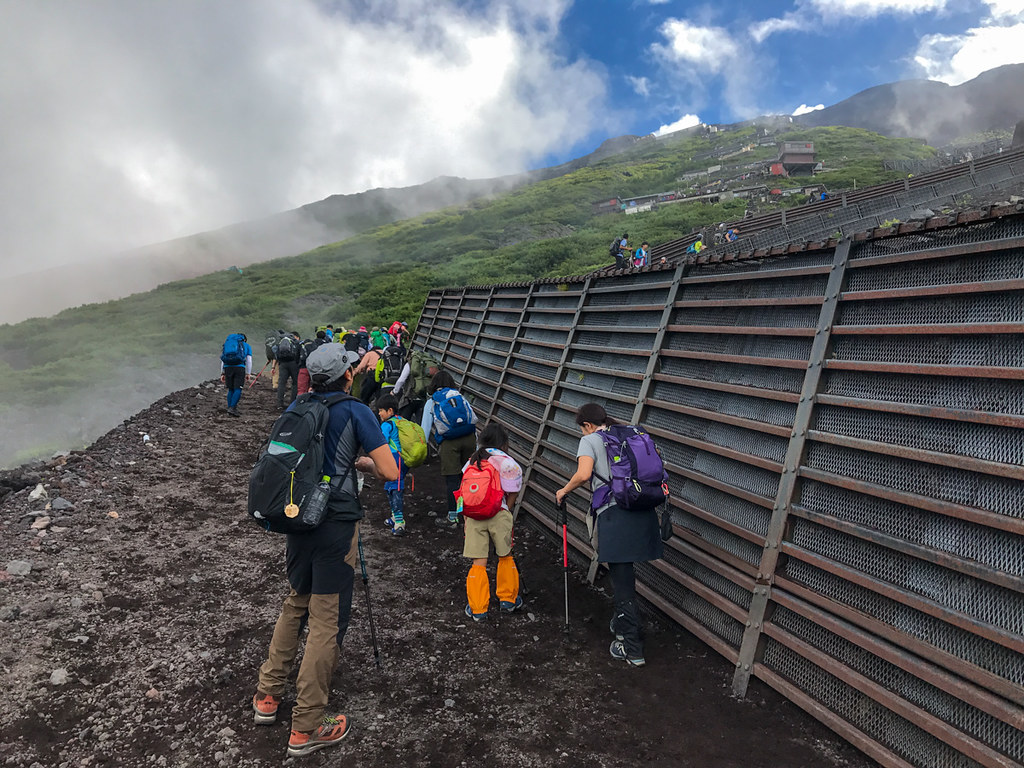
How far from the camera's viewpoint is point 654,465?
3982mm

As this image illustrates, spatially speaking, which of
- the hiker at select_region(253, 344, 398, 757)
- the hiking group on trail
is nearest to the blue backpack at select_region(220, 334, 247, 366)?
the hiking group on trail

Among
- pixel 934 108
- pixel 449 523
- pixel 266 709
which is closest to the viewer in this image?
pixel 266 709

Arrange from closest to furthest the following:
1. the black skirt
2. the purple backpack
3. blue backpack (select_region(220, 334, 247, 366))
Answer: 1. the purple backpack
2. the black skirt
3. blue backpack (select_region(220, 334, 247, 366))

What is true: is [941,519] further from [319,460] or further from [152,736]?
[152,736]

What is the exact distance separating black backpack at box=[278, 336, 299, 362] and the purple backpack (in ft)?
35.4

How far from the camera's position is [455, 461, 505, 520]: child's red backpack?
4.85 metres

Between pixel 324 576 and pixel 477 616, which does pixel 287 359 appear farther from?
pixel 324 576

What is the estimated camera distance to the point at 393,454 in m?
6.61

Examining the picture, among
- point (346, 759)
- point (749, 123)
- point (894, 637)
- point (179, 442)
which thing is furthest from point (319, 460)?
point (749, 123)

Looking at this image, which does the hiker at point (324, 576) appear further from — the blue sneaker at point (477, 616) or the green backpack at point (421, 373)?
the green backpack at point (421, 373)

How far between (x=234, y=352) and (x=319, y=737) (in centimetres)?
1108

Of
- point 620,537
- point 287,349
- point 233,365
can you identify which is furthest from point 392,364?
point 620,537

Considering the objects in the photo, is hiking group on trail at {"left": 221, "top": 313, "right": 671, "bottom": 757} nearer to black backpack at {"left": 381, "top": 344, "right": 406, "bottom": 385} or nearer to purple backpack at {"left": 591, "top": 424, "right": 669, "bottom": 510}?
purple backpack at {"left": 591, "top": 424, "right": 669, "bottom": 510}

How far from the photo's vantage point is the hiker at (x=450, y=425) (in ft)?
22.3
